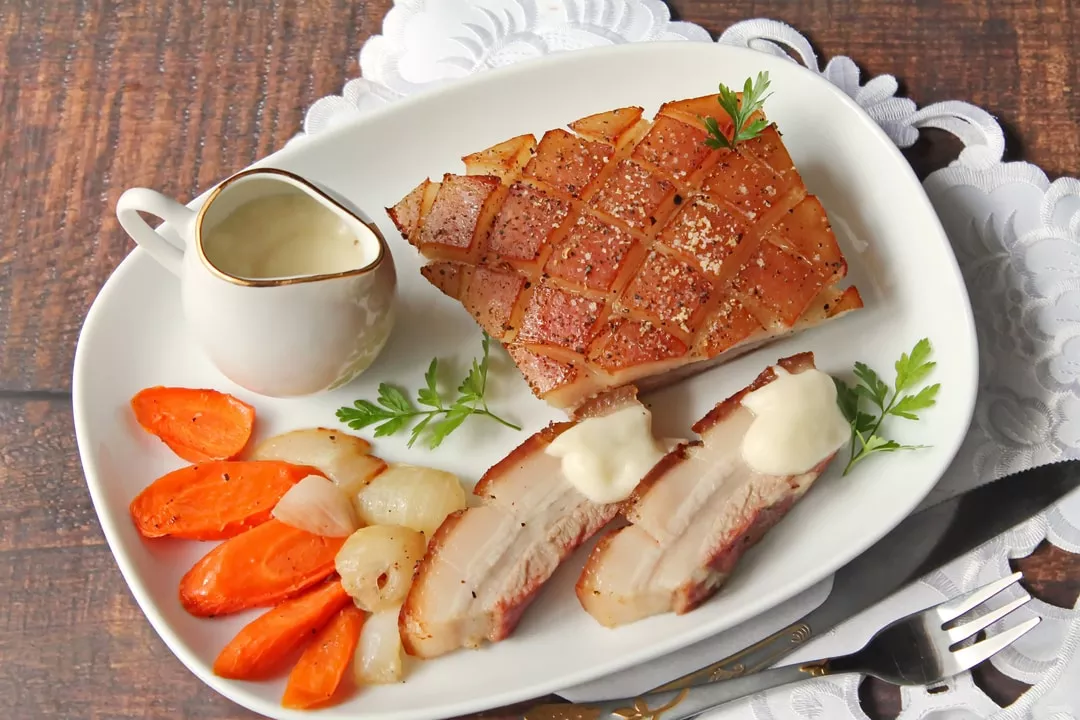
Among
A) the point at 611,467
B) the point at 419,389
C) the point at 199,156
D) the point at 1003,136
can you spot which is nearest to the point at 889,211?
the point at 1003,136

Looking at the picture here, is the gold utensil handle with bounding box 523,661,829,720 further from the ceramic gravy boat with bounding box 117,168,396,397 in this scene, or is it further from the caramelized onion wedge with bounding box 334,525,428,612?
the ceramic gravy boat with bounding box 117,168,396,397

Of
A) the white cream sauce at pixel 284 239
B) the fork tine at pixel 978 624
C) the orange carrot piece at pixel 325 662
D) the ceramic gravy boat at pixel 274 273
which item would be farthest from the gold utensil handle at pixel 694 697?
the white cream sauce at pixel 284 239

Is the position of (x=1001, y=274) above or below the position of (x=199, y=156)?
above

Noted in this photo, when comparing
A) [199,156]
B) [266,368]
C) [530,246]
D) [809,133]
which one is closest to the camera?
[266,368]

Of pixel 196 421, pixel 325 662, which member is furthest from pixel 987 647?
pixel 196 421

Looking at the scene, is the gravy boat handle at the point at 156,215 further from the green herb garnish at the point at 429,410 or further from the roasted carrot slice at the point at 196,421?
the green herb garnish at the point at 429,410

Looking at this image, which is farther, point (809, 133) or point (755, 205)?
point (809, 133)

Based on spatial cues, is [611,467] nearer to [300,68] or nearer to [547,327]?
[547,327]
